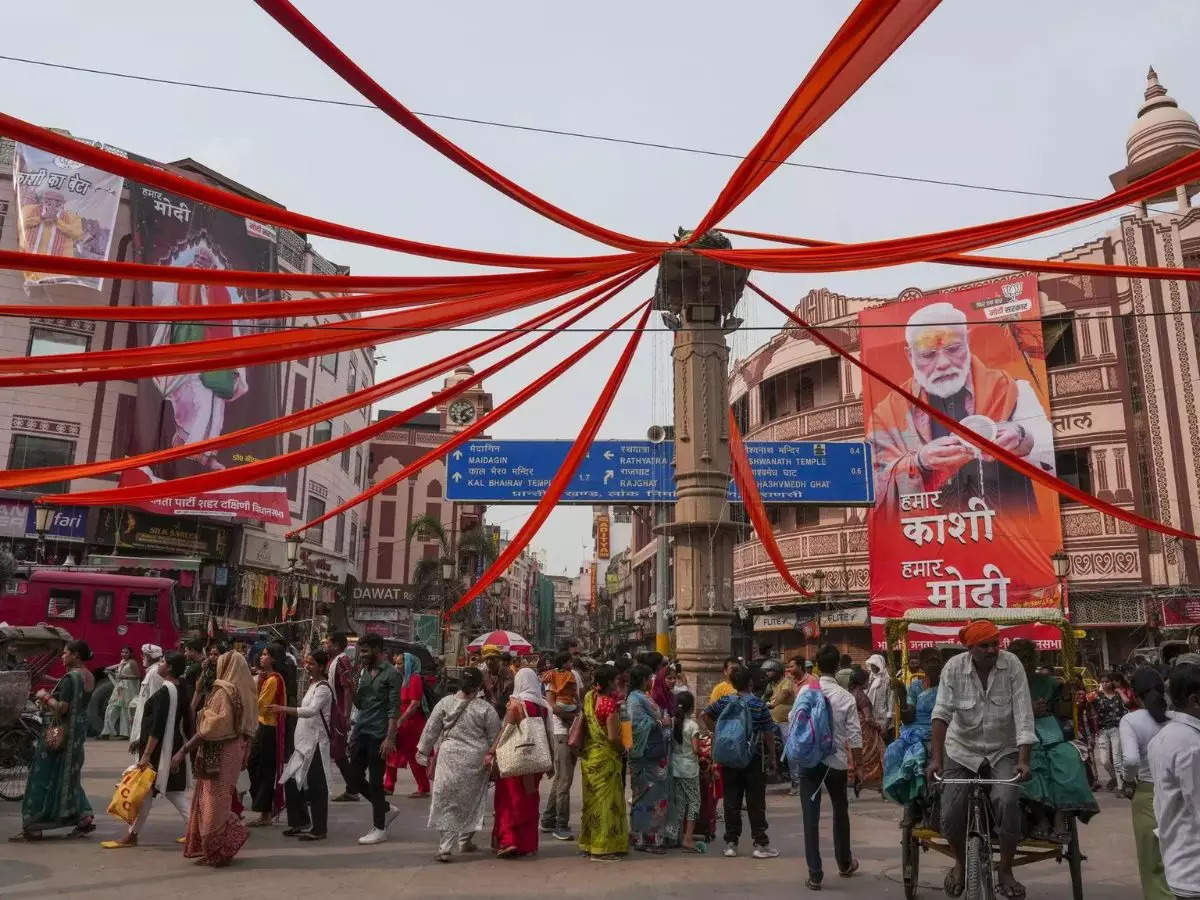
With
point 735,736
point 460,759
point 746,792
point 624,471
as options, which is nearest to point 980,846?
point 735,736

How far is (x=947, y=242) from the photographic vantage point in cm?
755

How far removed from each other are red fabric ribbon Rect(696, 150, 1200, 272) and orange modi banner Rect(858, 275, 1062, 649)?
705 inches

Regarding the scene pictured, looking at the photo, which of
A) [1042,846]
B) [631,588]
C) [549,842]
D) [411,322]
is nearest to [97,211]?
[411,322]

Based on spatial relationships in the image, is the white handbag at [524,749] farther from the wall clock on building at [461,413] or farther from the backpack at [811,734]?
the wall clock on building at [461,413]

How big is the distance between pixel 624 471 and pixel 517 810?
13307 mm

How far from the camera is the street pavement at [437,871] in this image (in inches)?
243

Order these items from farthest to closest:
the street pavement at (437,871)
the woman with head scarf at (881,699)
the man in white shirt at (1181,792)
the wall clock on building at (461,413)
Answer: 1. the wall clock on building at (461,413)
2. the woman with head scarf at (881,699)
3. the street pavement at (437,871)
4. the man in white shirt at (1181,792)

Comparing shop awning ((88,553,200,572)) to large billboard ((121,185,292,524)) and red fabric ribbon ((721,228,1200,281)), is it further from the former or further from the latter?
red fabric ribbon ((721,228,1200,281))

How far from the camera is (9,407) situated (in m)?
25.1

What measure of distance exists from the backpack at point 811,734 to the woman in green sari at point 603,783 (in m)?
1.49

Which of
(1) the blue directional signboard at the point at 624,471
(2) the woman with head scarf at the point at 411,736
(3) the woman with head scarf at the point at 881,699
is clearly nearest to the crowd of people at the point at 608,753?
(2) the woman with head scarf at the point at 411,736

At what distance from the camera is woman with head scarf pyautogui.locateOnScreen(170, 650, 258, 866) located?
22.4 ft

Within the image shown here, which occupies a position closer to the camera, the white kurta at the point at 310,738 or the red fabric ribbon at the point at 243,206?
the red fabric ribbon at the point at 243,206

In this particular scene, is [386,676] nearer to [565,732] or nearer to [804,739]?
[565,732]
